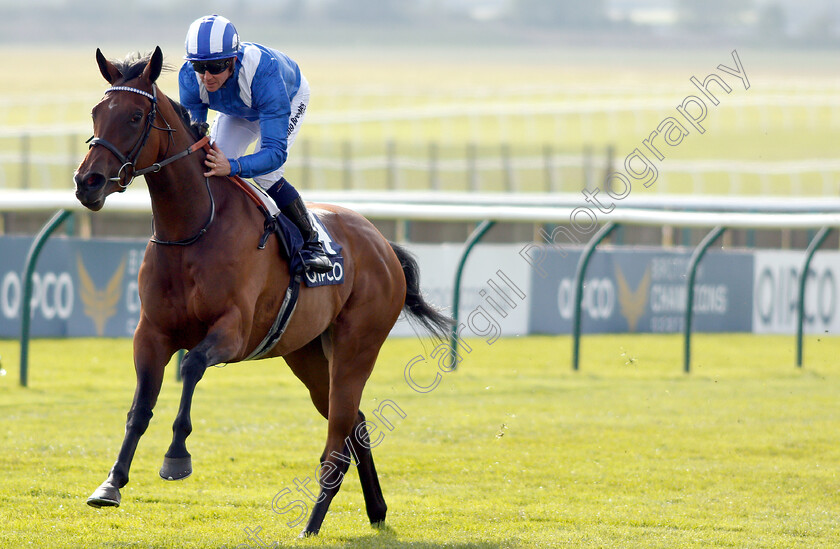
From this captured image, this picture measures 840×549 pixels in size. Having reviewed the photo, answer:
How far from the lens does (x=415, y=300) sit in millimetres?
5652

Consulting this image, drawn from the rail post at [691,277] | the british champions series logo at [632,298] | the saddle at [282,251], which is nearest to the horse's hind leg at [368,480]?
the saddle at [282,251]

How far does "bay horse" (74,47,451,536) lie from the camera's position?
3.99 meters

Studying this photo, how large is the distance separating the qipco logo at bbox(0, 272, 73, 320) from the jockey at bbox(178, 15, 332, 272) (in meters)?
5.59

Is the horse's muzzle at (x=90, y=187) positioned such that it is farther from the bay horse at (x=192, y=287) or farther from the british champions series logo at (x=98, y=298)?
the british champions series logo at (x=98, y=298)

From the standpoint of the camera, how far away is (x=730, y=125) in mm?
39938

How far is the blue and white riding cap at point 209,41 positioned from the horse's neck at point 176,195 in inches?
9.5

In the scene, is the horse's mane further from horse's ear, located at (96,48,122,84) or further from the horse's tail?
the horse's tail

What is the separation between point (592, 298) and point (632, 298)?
501mm

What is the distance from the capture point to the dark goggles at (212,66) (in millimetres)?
4320

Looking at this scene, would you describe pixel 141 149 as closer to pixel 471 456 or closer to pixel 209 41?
pixel 209 41

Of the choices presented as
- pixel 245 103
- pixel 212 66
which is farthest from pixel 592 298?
pixel 212 66

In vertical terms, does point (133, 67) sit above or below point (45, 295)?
above

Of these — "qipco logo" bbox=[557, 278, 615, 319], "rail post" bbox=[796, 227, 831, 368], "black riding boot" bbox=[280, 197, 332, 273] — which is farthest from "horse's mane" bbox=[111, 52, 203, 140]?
"qipco logo" bbox=[557, 278, 615, 319]

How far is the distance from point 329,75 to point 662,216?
189 ft
